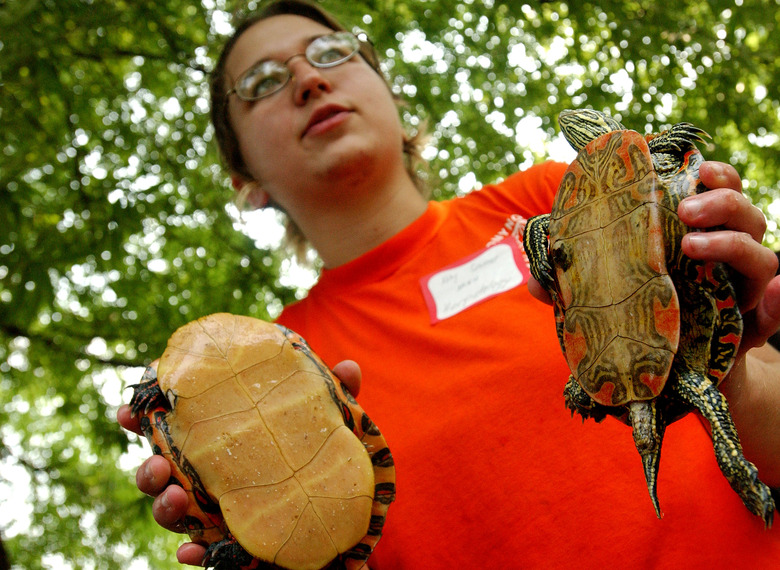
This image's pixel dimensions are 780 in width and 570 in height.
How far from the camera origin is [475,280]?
1937 millimetres

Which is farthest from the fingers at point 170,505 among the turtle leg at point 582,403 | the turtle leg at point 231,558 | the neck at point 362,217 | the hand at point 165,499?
the neck at point 362,217

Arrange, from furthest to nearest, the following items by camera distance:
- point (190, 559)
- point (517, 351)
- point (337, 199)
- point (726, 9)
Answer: point (726, 9) → point (337, 199) → point (517, 351) → point (190, 559)

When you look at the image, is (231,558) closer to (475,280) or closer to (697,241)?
(475,280)

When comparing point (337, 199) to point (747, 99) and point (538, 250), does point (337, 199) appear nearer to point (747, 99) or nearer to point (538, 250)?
point (538, 250)

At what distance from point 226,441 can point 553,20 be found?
3.18 metres

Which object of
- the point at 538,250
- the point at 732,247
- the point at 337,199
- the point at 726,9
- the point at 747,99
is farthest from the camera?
the point at 747,99

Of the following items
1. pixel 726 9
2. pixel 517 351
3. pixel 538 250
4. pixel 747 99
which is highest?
pixel 726 9

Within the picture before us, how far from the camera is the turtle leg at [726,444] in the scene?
903 mm

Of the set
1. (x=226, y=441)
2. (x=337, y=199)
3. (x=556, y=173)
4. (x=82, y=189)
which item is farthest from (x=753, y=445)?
(x=82, y=189)

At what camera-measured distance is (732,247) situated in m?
1.01

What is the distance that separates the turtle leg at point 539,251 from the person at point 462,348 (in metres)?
0.06

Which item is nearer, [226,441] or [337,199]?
[226,441]

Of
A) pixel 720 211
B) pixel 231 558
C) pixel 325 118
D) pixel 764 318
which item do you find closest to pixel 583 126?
pixel 720 211

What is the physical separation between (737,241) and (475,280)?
0.98 meters
